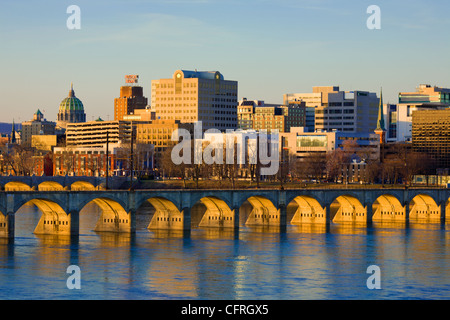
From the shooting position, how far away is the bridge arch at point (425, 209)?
146 meters

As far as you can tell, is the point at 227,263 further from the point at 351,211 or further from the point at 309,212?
the point at 351,211

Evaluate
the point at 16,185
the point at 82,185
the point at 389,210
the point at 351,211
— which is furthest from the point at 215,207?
the point at 82,185

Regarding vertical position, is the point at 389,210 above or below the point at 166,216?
below

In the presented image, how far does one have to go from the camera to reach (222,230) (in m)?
116

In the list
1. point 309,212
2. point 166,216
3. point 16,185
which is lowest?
point 309,212

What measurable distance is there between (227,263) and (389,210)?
200ft

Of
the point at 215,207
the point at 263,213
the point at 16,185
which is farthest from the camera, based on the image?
the point at 16,185

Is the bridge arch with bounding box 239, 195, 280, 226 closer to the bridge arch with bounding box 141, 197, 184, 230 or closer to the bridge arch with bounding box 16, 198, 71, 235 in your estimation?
the bridge arch with bounding box 141, 197, 184, 230

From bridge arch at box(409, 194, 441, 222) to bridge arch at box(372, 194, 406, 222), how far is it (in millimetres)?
4336

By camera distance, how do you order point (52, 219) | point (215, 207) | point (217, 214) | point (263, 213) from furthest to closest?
point (263, 213) < point (215, 207) < point (217, 214) < point (52, 219)

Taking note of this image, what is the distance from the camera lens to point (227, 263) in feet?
289

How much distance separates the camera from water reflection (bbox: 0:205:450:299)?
7375cm

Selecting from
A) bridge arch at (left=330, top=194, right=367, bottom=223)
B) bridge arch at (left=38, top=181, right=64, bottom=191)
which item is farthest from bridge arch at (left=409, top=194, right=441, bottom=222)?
bridge arch at (left=38, top=181, right=64, bottom=191)
